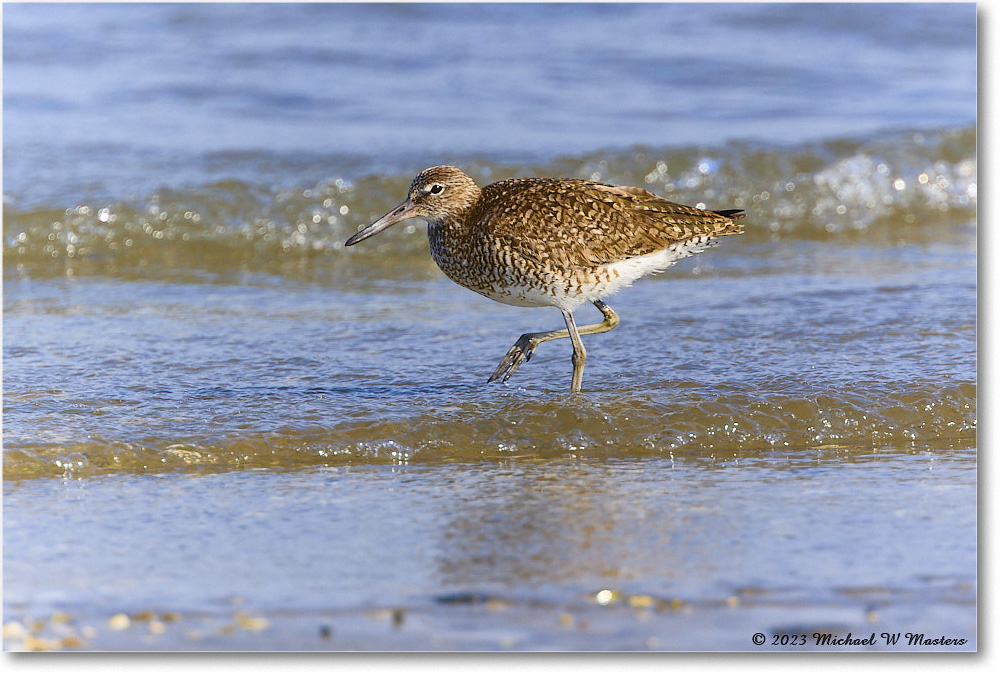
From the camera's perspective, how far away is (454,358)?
627cm

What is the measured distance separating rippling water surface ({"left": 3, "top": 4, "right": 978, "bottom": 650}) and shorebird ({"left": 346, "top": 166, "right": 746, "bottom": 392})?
47cm

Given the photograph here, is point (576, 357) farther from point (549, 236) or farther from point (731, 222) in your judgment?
point (731, 222)

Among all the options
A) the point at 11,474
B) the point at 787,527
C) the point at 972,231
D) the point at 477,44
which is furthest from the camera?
the point at 477,44

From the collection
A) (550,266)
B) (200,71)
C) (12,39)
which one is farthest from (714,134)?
(12,39)

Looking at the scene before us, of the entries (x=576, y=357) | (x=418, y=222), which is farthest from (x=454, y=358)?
(x=418, y=222)

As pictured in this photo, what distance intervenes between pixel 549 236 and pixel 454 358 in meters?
1.08

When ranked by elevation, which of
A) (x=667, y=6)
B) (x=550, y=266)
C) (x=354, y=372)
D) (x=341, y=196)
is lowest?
(x=354, y=372)

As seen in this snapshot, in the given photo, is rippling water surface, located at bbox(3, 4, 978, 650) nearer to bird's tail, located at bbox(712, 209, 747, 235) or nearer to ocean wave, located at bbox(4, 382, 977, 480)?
ocean wave, located at bbox(4, 382, 977, 480)

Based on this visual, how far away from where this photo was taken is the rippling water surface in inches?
134

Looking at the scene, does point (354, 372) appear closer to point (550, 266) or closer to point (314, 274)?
point (550, 266)

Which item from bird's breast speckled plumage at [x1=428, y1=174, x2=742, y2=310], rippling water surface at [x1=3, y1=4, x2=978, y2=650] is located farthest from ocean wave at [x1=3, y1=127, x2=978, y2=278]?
bird's breast speckled plumage at [x1=428, y1=174, x2=742, y2=310]

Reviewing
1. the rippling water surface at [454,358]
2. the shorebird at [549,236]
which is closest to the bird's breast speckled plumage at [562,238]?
the shorebird at [549,236]

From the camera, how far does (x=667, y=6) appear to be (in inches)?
607

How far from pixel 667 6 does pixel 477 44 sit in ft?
9.40
